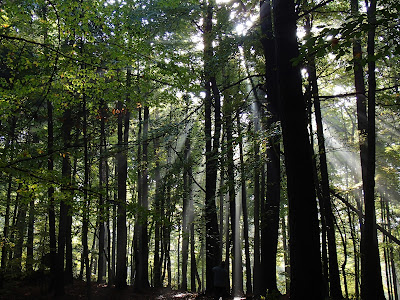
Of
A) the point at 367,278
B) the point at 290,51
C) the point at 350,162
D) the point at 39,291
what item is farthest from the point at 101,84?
the point at 350,162

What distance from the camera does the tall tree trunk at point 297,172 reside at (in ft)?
13.1

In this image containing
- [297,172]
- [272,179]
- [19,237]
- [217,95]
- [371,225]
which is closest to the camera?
[297,172]

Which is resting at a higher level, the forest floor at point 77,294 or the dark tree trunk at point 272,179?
the dark tree trunk at point 272,179

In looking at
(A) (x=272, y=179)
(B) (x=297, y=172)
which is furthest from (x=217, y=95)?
(B) (x=297, y=172)

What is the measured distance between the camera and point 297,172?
423 cm

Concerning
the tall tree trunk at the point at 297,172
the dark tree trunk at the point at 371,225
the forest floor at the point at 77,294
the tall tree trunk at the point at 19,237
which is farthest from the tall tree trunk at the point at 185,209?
the tall tree trunk at the point at 297,172

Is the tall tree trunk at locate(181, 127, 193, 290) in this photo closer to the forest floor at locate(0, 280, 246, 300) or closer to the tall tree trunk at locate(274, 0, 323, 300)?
the forest floor at locate(0, 280, 246, 300)

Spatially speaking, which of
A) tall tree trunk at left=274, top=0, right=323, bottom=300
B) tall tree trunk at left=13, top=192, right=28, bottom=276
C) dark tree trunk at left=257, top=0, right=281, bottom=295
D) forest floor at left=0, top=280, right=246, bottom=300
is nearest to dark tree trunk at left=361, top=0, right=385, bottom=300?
dark tree trunk at left=257, top=0, right=281, bottom=295

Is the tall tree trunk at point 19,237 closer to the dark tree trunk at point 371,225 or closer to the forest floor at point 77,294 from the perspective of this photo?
the forest floor at point 77,294

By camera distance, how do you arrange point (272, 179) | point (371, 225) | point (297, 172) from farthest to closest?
point (272, 179) → point (371, 225) → point (297, 172)

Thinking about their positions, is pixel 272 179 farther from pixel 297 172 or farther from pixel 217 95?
pixel 297 172

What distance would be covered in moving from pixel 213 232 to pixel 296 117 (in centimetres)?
780

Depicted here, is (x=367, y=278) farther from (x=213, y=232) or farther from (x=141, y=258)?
(x=141, y=258)

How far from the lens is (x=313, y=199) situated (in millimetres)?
4188
